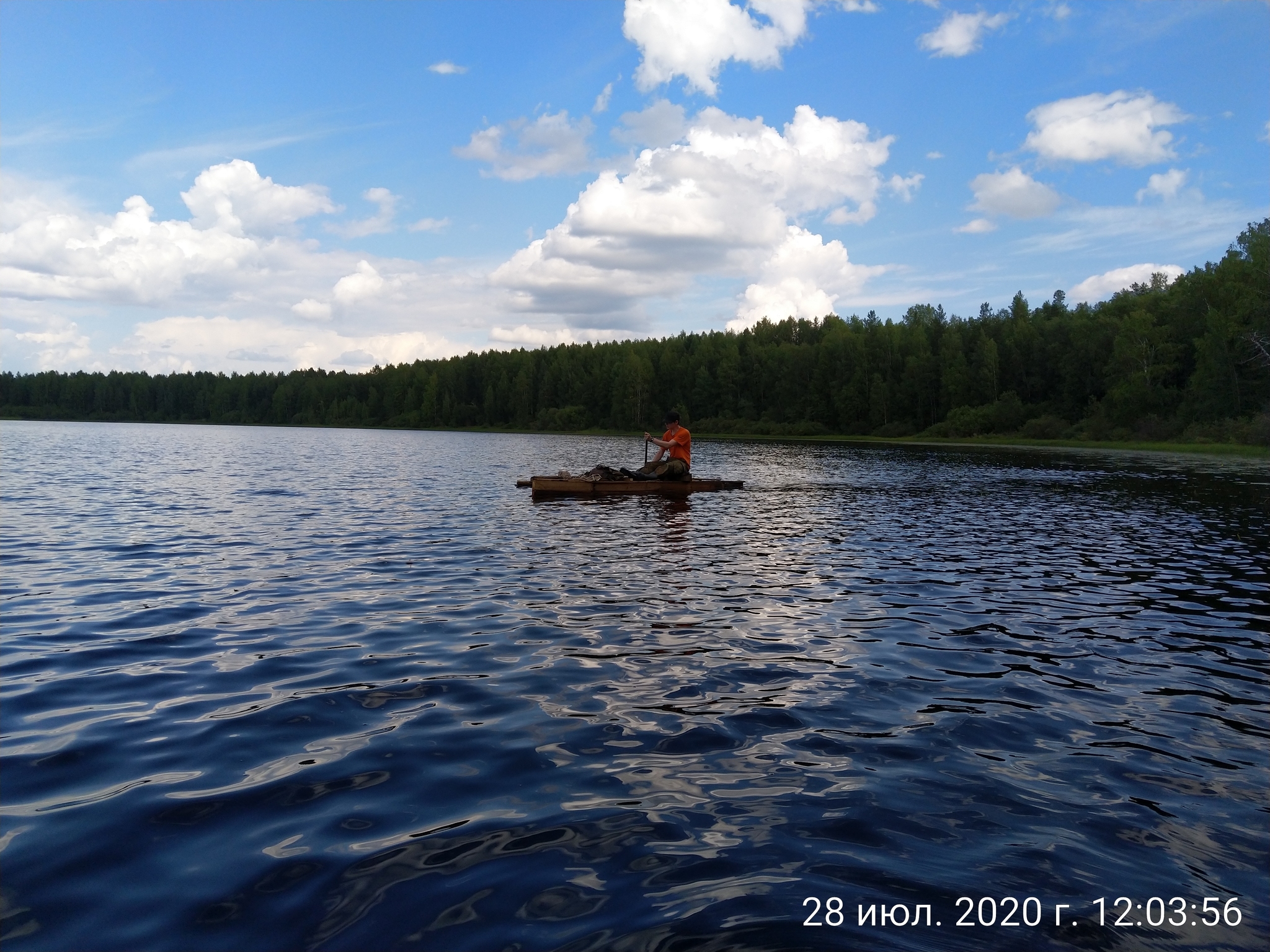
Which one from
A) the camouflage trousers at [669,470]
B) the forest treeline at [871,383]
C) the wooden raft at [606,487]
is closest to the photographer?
the wooden raft at [606,487]

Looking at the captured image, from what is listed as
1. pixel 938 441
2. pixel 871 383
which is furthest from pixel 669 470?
pixel 871 383

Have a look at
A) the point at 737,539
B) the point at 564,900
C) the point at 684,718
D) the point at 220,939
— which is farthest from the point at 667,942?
the point at 737,539

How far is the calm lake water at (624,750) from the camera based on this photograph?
13.9 ft

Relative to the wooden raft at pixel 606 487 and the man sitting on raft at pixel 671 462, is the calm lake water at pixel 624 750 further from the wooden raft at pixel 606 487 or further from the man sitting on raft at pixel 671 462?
the man sitting on raft at pixel 671 462

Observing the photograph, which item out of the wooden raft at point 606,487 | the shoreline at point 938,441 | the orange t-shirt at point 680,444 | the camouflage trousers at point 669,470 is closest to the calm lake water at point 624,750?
the wooden raft at point 606,487

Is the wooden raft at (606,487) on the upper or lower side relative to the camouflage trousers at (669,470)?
lower

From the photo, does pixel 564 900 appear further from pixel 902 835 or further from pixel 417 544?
pixel 417 544

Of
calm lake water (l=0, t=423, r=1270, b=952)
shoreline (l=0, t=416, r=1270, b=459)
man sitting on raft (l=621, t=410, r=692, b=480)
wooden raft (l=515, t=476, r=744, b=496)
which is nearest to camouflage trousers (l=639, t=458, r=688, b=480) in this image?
man sitting on raft (l=621, t=410, r=692, b=480)

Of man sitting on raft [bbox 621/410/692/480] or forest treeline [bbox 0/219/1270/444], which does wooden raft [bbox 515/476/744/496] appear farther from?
forest treeline [bbox 0/219/1270/444]

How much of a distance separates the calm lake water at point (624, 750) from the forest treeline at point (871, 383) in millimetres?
53844

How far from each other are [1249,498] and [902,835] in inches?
1199

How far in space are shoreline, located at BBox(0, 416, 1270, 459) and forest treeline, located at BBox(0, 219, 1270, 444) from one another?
69.5 inches

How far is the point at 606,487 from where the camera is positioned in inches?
1018

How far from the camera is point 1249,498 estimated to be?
28.0m
